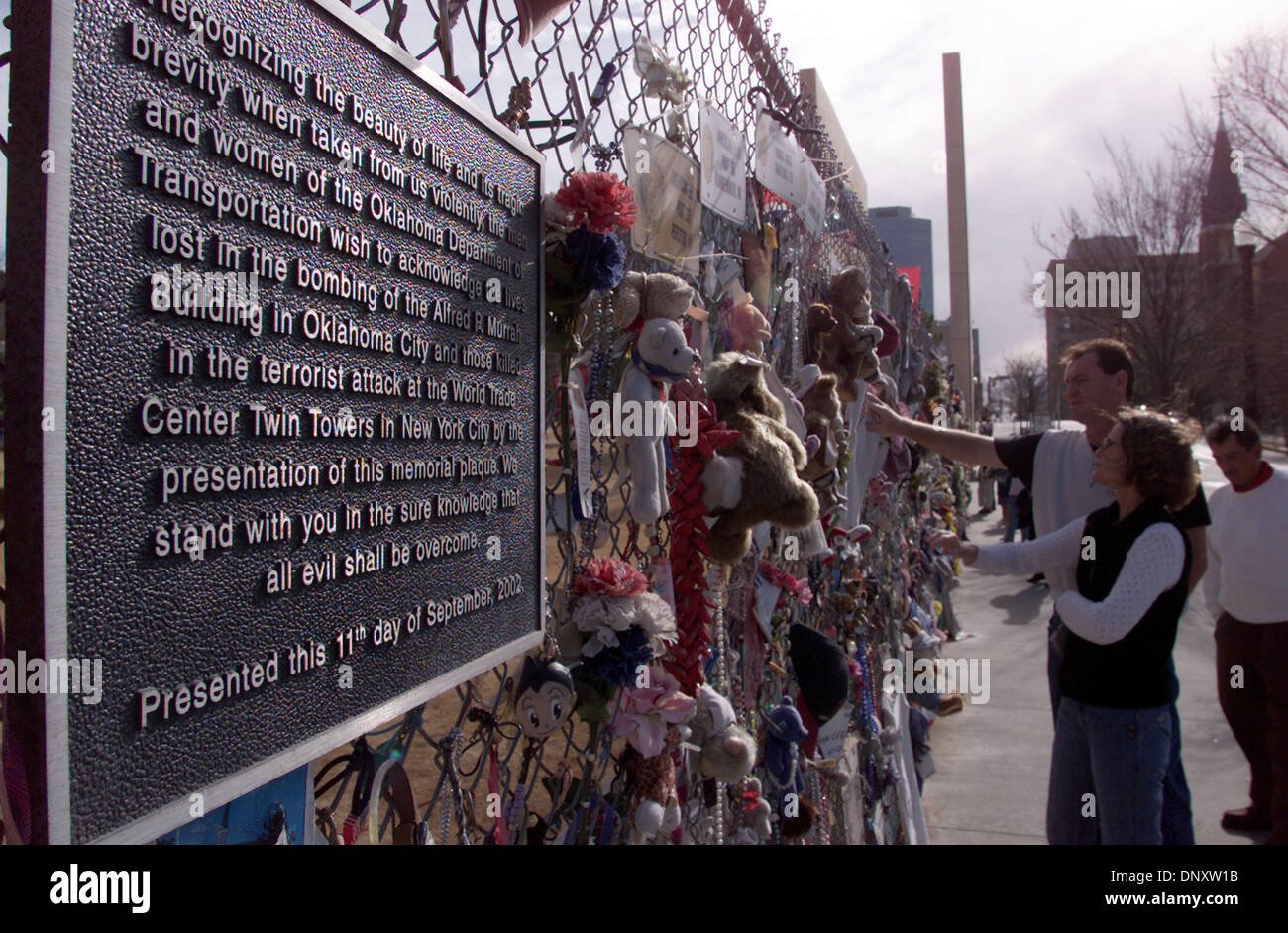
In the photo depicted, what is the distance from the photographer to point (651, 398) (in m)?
1.96

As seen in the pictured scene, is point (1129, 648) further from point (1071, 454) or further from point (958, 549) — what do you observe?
point (1071, 454)

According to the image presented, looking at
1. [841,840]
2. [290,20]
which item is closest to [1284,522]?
[841,840]

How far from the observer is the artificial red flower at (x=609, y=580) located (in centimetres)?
180

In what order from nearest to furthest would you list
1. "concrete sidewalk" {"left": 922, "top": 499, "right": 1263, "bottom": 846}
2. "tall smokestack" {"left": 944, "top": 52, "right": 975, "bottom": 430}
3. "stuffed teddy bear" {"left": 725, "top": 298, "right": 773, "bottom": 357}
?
"stuffed teddy bear" {"left": 725, "top": 298, "right": 773, "bottom": 357} → "concrete sidewalk" {"left": 922, "top": 499, "right": 1263, "bottom": 846} → "tall smokestack" {"left": 944, "top": 52, "right": 975, "bottom": 430}

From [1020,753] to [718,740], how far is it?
177 inches

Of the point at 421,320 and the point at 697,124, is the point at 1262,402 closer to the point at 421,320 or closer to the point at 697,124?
the point at 697,124

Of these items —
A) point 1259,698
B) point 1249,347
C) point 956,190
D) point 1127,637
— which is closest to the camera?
point 1127,637

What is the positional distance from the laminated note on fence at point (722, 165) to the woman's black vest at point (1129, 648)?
1744mm

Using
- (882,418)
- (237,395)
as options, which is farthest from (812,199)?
(237,395)

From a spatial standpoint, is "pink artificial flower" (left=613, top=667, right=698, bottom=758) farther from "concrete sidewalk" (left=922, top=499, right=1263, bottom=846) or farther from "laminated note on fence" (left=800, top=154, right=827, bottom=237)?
"concrete sidewalk" (left=922, top=499, right=1263, bottom=846)

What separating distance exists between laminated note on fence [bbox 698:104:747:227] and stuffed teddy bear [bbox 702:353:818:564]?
0.51 metres

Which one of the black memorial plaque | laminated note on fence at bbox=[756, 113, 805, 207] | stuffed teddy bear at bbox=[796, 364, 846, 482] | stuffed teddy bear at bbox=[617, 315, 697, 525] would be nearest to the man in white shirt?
stuffed teddy bear at bbox=[796, 364, 846, 482]

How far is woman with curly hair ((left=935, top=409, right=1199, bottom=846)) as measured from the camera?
298 centimetres

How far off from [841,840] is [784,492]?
7.64 feet
